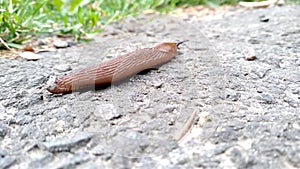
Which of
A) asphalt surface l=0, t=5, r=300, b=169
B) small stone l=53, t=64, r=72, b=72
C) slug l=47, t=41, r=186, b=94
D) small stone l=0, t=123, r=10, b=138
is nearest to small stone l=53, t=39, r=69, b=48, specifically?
asphalt surface l=0, t=5, r=300, b=169

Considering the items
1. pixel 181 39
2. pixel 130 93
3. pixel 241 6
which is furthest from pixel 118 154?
pixel 241 6

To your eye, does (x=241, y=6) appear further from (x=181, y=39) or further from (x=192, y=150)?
(x=192, y=150)

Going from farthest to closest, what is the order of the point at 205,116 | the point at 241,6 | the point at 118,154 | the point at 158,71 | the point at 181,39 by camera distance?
the point at 241,6 → the point at 181,39 → the point at 158,71 → the point at 205,116 → the point at 118,154

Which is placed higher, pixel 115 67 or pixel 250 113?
pixel 115 67

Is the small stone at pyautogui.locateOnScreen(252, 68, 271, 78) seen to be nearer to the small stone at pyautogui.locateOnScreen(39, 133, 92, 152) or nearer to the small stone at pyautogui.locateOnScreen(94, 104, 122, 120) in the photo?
the small stone at pyautogui.locateOnScreen(94, 104, 122, 120)

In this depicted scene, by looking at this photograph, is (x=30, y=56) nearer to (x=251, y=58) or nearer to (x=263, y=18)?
(x=251, y=58)

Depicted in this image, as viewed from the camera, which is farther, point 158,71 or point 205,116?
point 158,71

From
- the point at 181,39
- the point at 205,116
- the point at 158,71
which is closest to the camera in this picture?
the point at 205,116
